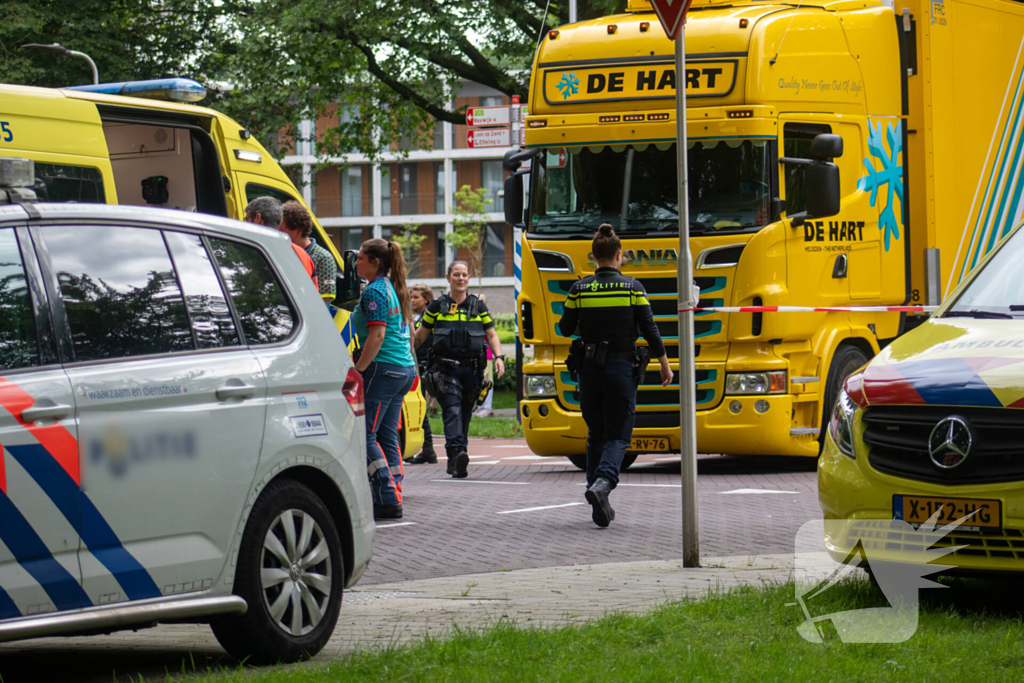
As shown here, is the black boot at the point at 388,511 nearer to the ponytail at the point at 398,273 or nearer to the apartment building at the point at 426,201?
the ponytail at the point at 398,273

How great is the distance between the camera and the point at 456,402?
1321 centimetres

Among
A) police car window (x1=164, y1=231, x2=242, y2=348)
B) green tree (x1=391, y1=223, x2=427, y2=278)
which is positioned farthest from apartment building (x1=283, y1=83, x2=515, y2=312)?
police car window (x1=164, y1=231, x2=242, y2=348)

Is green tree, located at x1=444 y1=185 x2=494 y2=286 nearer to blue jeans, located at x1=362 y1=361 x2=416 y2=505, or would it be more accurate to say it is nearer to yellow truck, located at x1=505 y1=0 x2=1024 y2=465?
yellow truck, located at x1=505 y1=0 x2=1024 y2=465

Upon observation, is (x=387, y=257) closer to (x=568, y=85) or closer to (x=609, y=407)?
(x=609, y=407)

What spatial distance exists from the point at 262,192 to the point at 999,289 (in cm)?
671

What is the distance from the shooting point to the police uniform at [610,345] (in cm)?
970

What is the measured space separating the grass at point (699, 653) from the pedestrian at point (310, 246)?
412cm

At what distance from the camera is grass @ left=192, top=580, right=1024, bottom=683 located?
16.6 ft

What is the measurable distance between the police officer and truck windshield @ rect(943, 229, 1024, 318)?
257 cm

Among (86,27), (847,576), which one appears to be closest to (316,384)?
(847,576)

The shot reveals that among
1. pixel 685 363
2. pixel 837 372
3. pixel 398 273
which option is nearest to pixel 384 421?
pixel 398 273

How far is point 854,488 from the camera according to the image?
6.42 metres

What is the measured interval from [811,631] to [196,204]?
7.66 meters

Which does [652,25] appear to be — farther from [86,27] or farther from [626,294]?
[86,27]
